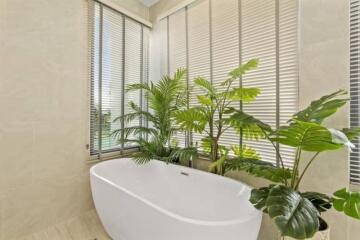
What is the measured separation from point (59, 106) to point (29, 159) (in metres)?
0.57

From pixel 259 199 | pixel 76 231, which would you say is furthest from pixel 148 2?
pixel 76 231

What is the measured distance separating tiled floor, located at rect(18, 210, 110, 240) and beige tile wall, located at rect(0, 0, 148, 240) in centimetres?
7

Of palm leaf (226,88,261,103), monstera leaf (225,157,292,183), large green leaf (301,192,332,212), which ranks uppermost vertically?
palm leaf (226,88,261,103)

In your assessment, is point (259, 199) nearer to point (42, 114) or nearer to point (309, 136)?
point (309, 136)

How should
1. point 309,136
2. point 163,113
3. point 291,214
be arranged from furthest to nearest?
point 163,113
point 309,136
point 291,214

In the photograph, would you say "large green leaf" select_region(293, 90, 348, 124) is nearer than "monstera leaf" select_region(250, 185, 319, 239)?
No

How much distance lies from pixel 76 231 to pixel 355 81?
267 cm

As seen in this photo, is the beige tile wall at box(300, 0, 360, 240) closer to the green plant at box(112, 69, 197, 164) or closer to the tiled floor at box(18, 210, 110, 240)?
the green plant at box(112, 69, 197, 164)

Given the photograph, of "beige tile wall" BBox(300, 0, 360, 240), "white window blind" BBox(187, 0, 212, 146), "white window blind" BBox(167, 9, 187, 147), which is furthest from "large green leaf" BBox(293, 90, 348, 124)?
"white window blind" BBox(167, 9, 187, 147)

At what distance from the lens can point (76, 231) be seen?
1871 mm

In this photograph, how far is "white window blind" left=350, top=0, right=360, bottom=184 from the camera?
1282 millimetres

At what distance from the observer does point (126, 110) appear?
8.43 feet

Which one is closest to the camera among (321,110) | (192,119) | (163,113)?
(321,110)

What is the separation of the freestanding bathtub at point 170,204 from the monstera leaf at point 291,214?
274 millimetres
